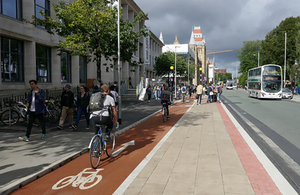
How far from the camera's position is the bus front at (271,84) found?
2959 cm

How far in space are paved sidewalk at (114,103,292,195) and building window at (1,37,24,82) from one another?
11676 mm

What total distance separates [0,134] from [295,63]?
2072 inches

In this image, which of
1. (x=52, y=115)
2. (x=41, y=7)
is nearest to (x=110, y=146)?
(x=52, y=115)

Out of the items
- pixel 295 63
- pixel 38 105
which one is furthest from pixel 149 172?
pixel 295 63

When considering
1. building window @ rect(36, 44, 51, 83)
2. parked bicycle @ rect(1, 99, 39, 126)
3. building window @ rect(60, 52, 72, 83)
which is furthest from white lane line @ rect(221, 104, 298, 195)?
building window @ rect(60, 52, 72, 83)

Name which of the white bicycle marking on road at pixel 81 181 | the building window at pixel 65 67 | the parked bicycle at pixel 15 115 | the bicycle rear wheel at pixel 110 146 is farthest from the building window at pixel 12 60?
the white bicycle marking on road at pixel 81 181

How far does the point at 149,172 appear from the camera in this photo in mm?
4918

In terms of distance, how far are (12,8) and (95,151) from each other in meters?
13.9

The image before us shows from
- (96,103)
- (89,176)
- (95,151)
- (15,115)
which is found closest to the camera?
(89,176)

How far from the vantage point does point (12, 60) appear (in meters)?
15.8

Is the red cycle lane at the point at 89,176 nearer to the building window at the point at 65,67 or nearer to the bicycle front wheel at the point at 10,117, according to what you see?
the bicycle front wheel at the point at 10,117

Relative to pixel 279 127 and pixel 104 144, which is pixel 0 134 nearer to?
pixel 104 144

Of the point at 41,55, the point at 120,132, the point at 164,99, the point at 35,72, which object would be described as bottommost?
the point at 120,132

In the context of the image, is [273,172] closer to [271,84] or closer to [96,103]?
[96,103]
